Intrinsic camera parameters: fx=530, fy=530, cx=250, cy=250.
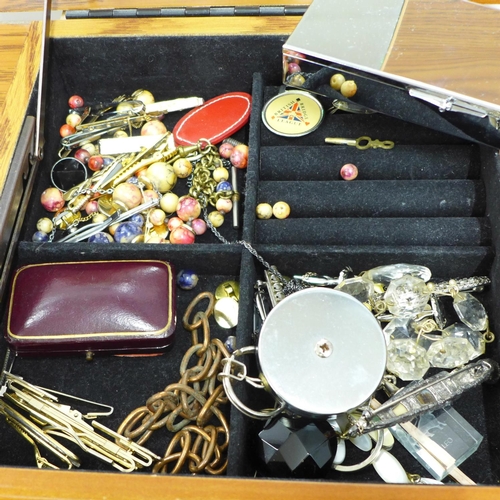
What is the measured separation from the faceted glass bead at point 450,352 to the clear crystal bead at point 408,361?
3 centimetres

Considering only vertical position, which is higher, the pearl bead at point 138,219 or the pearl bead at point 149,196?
the pearl bead at point 149,196

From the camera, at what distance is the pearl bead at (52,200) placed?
1.31 metres

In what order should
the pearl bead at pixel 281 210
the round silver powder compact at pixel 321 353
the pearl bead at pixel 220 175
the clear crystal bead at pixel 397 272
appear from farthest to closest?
the pearl bead at pixel 220 175 → the pearl bead at pixel 281 210 → the clear crystal bead at pixel 397 272 → the round silver powder compact at pixel 321 353

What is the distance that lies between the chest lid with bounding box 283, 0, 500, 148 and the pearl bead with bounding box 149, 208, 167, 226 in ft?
1.43

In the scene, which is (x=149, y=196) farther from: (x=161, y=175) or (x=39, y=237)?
(x=39, y=237)

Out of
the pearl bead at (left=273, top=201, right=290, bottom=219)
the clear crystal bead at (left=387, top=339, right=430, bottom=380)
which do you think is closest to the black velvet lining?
the pearl bead at (left=273, top=201, right=290, bottom=219)

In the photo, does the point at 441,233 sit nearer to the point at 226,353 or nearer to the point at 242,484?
the point at 226,353

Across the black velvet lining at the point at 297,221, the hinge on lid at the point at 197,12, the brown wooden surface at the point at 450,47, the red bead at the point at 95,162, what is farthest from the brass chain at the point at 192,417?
the hinge on lid at the point at 197,12

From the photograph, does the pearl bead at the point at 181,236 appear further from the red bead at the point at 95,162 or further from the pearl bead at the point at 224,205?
the red bead at the point at 95,162

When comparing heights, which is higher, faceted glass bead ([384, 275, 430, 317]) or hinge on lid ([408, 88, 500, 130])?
hinge on lid ([408, 88, 500, 130])

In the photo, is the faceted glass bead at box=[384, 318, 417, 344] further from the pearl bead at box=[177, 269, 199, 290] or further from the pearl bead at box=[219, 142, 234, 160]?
the pearl bead at box=[219, 142, 234, 160]

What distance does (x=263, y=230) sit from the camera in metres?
1.22

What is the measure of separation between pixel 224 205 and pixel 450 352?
0.61 meters

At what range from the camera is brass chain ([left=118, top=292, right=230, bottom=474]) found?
1011 mm
